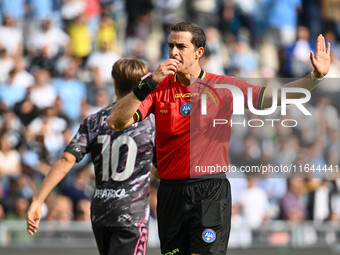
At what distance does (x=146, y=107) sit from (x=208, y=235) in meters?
1.08

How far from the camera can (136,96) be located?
5.39 meters

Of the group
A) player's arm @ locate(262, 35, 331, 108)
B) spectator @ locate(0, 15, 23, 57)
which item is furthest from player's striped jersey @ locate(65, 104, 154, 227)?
spectator @ locate(0, 15, 23, 57)

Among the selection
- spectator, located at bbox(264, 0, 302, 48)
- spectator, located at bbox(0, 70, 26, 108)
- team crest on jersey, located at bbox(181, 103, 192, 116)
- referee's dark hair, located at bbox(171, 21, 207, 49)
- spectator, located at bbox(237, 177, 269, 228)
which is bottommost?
spectator, located at bbox(237, 177, 269, 228)

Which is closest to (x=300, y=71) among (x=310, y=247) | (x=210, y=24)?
(x=210, y=24)

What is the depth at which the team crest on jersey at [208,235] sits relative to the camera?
5.41m

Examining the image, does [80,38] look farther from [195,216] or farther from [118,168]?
[195,216]

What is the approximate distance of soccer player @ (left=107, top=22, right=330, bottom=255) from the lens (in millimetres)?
5445

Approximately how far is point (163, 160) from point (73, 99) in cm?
759

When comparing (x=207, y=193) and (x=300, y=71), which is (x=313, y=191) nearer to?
(x=300, y=71)

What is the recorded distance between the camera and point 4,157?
12.1 meters

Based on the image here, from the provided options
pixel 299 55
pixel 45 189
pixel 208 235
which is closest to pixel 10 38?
pixel 299 55

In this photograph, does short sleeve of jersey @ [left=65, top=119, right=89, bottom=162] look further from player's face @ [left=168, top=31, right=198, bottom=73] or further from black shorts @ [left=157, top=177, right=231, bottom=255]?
player's face @ [left=168, top=31, right=198, bottom=73]

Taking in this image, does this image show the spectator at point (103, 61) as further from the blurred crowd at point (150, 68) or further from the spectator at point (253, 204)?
the spectator at point (253, 204)

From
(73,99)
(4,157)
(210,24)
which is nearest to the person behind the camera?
(4,157)
